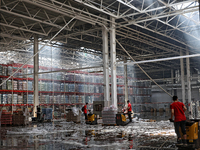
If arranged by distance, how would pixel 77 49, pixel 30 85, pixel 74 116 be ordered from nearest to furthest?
pixel 74 116
pixel 30 85
pixel 77 49

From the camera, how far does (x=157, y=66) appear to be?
3806 cm

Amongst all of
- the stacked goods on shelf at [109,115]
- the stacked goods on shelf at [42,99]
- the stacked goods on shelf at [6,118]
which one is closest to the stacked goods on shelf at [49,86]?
the stacked goods on shelf at [42,99]

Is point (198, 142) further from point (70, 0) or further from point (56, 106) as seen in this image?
point (56, 106)

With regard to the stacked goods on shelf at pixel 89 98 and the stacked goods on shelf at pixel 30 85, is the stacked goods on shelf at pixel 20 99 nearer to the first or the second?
the stacked goods on shelf at pixel 30 85

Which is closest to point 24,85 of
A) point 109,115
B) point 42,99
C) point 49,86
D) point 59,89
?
point 42,99

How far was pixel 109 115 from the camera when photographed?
14984mm

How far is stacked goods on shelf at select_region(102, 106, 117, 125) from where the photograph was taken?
14.9 m

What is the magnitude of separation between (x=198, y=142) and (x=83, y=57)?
1880cm

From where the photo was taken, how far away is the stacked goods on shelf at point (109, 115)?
14.9 meters

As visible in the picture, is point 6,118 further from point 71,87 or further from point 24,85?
point 71,87

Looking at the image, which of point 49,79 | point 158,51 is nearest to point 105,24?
point 49,79

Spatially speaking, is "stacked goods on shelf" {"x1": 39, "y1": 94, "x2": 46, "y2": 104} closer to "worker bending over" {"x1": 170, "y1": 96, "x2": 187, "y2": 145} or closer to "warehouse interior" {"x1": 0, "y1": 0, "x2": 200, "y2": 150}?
"warehouse interior" {"x1": 0, "y1": 0, "x2": 200, "y2": 150}

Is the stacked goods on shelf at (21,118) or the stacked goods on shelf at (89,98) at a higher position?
the stacked goods on shelf at (89,98)

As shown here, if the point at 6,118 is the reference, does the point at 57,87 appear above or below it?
above
